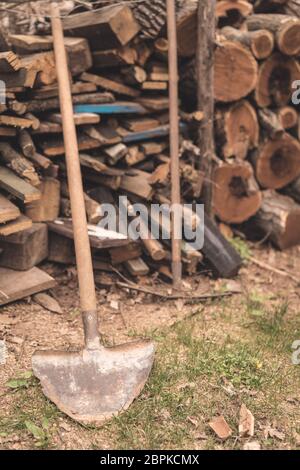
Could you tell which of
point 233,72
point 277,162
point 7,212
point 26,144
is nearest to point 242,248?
point 277,162

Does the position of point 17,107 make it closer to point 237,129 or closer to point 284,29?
point 237,129

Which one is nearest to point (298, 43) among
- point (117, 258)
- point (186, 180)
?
point (186, 180)

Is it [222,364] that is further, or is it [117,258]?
[117,258]

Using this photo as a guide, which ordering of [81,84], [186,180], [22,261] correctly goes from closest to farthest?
[22,261] < [81,84] < [186,180]

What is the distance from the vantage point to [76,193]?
3584 mm

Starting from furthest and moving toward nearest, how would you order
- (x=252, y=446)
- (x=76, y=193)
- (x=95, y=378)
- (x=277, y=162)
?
1. (x=277, y=162)
2. (x=76, y=193)
3. (x=95, y=378)
4. (x=252, y=446)

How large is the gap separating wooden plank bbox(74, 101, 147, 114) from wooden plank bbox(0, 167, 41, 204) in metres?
0.80

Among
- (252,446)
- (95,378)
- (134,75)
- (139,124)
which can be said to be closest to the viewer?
(252,446)

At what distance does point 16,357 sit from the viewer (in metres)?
3.49

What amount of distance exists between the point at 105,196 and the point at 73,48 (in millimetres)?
1240

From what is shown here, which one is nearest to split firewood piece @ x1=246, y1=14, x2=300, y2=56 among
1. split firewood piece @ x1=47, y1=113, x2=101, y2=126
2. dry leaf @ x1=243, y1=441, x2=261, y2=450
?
split firewood piece @ x1=47, y1=113, x2=101, y2=126

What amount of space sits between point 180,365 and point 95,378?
0.62 m

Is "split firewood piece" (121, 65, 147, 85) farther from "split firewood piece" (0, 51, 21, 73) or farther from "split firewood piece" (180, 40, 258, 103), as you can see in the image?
"split firewood piece" (0, 51, 21, 73)
